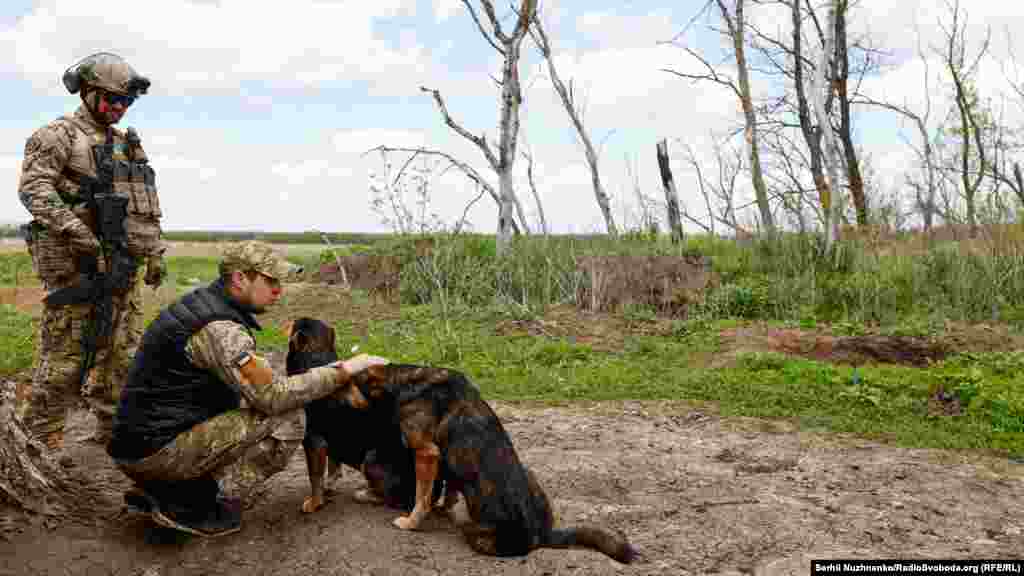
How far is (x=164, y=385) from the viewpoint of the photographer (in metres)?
4.45

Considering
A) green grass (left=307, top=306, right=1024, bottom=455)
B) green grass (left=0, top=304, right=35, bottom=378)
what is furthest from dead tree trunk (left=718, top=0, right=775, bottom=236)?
green grass (left=0, top=304, right=35, bottom=378)

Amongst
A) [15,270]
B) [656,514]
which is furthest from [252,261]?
[15,270]

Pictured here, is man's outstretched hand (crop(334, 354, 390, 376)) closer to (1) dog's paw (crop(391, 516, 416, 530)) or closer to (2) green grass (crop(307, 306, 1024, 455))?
(1) dog's paw (crop(391, 516, 416, 530))

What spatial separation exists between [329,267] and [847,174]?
12.1 meters

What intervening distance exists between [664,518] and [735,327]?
6.23m

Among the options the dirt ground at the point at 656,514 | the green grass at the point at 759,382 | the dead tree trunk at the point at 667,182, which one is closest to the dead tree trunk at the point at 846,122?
the dead tree trunk at the point at 667,182

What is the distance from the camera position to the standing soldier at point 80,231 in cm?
545

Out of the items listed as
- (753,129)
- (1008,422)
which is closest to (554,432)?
(1008,422)

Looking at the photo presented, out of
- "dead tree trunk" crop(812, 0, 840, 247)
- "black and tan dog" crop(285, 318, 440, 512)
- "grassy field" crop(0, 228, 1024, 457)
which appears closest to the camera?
"black and tan dog" crop(285, 318, 440, 512)

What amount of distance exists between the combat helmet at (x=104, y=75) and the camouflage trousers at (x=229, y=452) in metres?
2.34

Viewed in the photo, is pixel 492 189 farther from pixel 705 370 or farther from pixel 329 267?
pixel 705 370

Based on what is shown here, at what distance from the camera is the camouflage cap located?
4371mm

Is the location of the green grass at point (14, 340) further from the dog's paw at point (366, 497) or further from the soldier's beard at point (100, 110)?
the dog's paw at point (366, 497)

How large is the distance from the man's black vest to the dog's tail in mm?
1666
